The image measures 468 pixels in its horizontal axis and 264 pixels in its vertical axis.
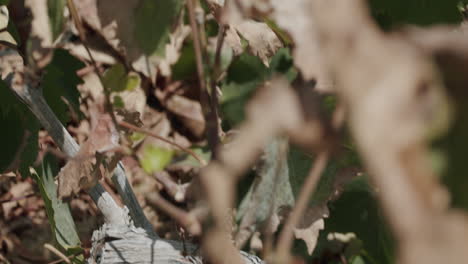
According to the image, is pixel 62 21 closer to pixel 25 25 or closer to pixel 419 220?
pixel 25 25

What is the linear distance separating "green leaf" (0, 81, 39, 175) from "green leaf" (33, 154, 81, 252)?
0.03 meters

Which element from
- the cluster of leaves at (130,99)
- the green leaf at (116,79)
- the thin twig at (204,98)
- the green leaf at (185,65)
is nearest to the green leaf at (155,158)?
the cluster of leaves at (130,99)

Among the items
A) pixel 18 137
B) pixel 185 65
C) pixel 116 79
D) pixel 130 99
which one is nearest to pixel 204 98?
pixel 116 79

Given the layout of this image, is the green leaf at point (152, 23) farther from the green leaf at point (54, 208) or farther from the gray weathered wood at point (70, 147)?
the green leaf at point (54, 208)

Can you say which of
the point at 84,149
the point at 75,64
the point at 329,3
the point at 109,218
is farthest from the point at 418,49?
the point at 75,64

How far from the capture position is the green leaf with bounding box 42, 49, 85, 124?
121 centimetres

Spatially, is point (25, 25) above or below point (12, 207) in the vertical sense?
above

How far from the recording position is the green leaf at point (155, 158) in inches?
44.9

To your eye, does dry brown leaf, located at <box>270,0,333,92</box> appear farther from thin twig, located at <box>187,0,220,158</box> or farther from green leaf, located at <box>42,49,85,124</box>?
green leaf, located at <box>42,49,85,124</box>

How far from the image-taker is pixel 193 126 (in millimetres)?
1949

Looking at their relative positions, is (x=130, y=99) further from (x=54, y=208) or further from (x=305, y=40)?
(x=305, y=40)

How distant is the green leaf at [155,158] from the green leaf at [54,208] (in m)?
0.18

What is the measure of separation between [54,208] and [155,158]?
0.23 m

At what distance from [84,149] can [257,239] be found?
49 cm
